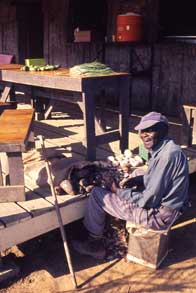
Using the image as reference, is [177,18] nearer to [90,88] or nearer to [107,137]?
[107,137]

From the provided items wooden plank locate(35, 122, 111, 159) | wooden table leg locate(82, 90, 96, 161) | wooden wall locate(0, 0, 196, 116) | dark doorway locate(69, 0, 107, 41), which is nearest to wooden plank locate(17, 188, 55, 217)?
wooden table leg locate(82, 90, 96, 161)

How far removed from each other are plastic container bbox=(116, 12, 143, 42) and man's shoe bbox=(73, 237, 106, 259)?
16.4 feet

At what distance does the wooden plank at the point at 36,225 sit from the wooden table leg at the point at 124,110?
60.0 inches

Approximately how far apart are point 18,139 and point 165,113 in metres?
4.98

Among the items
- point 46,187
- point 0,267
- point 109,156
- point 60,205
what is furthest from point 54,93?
point 0,267

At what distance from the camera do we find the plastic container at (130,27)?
795 cm

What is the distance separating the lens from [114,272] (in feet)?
13.4

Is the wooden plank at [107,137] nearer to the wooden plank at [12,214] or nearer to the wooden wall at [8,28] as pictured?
the wooden plank at [12,214]

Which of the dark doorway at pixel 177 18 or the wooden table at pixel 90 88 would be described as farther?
the dark doorway at pixel 177 18

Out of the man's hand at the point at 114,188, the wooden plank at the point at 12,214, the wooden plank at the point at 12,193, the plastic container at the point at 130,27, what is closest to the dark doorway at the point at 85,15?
the plastic container at the point at 130,27

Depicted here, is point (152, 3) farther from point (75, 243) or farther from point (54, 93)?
→ point (75, 243)

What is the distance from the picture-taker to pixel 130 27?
26.1 feet

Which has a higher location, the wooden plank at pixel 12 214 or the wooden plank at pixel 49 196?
the wooden plank at pixel 49 196

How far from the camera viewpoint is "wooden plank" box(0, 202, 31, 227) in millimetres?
3791
